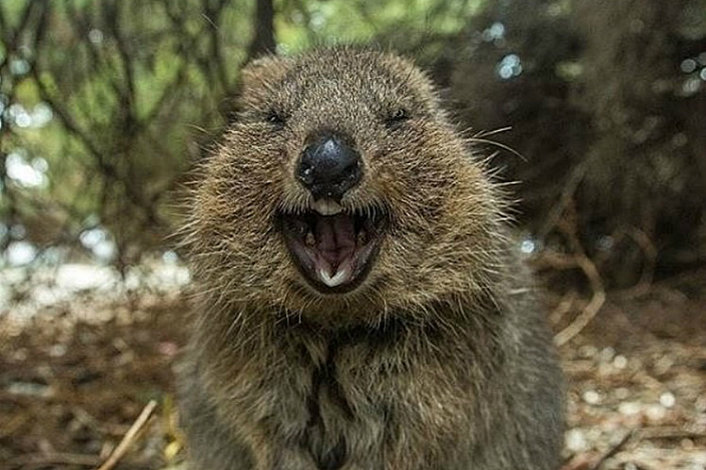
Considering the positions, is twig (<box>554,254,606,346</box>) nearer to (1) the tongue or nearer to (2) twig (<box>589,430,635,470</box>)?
(2) twig (<box>589,430,635,470</box>)

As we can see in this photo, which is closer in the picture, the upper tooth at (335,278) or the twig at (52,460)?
the upper tooth at (335,278)

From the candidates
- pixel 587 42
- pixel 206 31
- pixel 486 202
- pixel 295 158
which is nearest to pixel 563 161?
pixel 587 42

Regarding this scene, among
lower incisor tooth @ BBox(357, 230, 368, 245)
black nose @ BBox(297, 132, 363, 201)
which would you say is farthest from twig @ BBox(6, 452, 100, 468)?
black nose @ BBox(297, 132, 363, 201)

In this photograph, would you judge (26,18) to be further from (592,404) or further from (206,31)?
(592,404)

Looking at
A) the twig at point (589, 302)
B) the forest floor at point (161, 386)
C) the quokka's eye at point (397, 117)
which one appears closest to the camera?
the quokka's eye at point (397, 117)

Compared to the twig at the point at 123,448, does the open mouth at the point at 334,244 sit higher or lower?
higher

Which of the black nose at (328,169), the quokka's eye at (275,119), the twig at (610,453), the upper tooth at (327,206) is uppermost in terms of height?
the quokka's eye at (275,119)

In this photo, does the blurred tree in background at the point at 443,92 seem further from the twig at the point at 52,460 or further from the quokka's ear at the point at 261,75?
the twig at the point at 52,460

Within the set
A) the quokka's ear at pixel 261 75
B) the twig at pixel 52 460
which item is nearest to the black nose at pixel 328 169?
the quokka's ear at pixel 261 75
